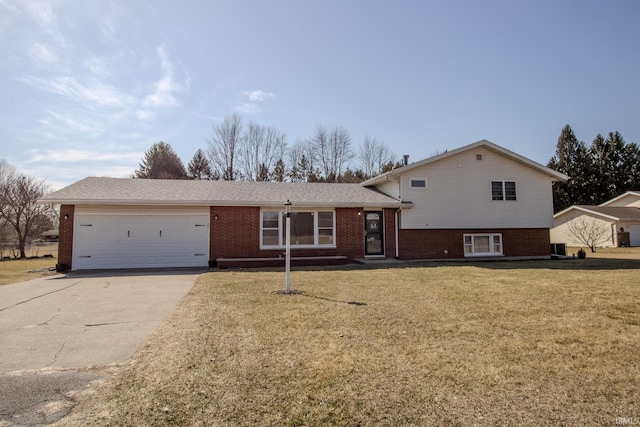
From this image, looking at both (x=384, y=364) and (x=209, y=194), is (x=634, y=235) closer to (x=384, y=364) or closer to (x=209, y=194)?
(x=209, y=194)

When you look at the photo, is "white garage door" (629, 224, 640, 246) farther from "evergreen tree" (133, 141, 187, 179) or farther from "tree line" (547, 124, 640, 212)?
"evergreen tree" (133, 141, 187, 179)

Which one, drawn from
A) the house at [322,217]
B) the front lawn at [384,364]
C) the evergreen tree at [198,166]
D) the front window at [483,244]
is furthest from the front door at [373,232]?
the evergreen tree at [198,166]

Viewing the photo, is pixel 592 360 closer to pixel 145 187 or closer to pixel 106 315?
pixel 106 315

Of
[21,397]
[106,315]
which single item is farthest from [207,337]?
[106,315]

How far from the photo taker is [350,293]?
7730 mm

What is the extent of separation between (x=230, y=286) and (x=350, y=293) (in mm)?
3042

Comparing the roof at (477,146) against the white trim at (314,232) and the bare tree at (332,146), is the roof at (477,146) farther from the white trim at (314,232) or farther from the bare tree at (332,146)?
the bare tree at (332,146)

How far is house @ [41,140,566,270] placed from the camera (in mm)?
13219

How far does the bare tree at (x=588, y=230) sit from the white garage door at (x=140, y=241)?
29.3m

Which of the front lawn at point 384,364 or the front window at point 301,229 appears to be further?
the front window at point 301,229

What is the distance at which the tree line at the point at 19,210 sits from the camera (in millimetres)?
22727

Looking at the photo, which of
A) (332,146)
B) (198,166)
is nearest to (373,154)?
(332,146)

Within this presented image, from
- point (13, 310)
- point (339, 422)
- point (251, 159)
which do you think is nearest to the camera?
point (339, 422)

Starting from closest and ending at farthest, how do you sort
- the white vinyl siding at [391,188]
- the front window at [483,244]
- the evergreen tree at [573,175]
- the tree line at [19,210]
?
the white vinyl siding at [391,188]
the front window at [483,244]
the tree line at [19,210]
the evergreen tree at [573,175]
